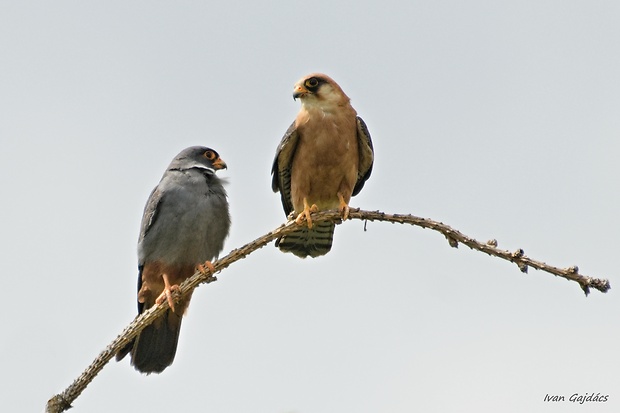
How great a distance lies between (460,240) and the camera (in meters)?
4.30

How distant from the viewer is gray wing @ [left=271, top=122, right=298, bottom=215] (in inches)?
292

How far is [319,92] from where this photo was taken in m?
7.38

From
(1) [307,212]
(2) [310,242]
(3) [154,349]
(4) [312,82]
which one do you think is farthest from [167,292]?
(4) [312,82]

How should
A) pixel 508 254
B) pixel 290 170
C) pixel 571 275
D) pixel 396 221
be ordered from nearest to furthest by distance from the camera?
pixel 571 275, pixel 508 254, pixel 396 221, pixel 290 170

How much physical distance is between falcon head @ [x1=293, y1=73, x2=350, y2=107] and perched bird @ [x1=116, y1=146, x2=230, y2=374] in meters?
1.12

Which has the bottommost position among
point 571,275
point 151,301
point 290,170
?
point 571,275

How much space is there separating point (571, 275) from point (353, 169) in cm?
387

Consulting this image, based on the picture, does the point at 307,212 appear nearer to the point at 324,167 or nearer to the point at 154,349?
the point at 324,167

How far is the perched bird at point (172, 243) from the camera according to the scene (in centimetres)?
700

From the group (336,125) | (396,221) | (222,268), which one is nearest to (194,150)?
(336,125)

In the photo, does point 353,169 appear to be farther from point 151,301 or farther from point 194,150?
point 151,301

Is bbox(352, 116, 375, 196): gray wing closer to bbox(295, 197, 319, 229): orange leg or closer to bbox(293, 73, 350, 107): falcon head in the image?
bbox(293, 73, 350, 107): falcon head

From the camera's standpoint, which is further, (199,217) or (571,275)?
(199,217)

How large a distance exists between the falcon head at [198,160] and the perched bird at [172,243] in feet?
0.46
